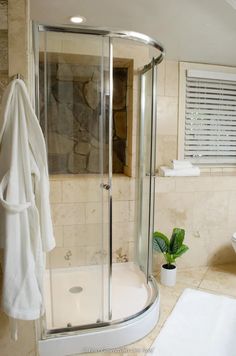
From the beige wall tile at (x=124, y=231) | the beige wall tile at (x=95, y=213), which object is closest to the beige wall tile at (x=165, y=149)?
the beige wall tile at (x=124, y=231)

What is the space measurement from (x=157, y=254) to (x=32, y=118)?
2036 millimetres

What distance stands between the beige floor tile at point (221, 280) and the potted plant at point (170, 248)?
31cm

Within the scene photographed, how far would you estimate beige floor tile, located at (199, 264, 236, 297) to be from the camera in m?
2.62

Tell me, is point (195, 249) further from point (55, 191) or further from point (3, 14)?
point (3, 14)

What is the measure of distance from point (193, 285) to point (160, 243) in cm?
51

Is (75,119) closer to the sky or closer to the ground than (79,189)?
closer to the sky

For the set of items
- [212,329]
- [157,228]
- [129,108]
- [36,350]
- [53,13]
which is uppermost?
[53,13]

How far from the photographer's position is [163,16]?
201cm

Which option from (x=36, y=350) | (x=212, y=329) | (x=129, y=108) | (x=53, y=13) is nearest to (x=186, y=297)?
(x=212, y=329)

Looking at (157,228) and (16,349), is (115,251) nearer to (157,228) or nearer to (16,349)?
(157,228)

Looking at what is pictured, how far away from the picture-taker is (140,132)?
8.73ft

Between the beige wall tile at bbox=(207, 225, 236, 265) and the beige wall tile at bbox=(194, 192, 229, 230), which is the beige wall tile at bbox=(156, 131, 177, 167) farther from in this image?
the beige wall tile at bbox=(207, 225, 236, 265)

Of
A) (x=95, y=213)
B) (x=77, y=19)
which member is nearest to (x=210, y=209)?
(x=95, y=213)

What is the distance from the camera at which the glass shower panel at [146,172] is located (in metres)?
2.43
